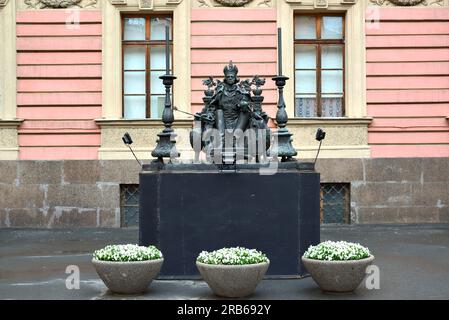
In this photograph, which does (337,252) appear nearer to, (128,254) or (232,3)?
(128,254)

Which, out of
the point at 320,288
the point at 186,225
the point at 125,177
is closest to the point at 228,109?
the point at 186,225

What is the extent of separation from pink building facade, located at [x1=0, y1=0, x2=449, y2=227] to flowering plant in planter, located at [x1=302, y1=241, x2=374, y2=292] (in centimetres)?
969

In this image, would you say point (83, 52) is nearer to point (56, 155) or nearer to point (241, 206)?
point (56, 155)

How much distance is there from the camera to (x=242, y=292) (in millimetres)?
9758

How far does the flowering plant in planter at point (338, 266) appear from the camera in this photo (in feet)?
32.4

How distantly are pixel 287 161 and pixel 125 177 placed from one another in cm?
879

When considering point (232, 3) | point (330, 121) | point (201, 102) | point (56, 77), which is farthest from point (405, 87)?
point (56, 77)

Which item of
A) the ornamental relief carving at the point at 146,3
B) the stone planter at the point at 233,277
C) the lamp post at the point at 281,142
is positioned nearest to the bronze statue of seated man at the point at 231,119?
the lamp post at the point at 281,142

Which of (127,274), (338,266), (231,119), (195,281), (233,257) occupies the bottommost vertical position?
(195,281)

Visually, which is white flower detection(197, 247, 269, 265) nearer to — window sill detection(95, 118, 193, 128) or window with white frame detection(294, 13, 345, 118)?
window sill detection(95, 118, 193, 128)

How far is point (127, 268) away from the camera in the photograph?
988cm

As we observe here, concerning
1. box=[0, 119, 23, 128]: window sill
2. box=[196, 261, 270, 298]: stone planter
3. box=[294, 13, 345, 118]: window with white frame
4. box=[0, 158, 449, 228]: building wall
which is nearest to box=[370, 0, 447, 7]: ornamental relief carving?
box=[294, 13, 345, 118]: window with white frame

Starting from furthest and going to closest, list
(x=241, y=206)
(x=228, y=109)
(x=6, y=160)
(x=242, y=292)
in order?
(x=6, y=160)
(x=228, y=109)
(x=241, y=206)
(x=242, y=292)

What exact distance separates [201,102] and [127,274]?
34.2 feet
